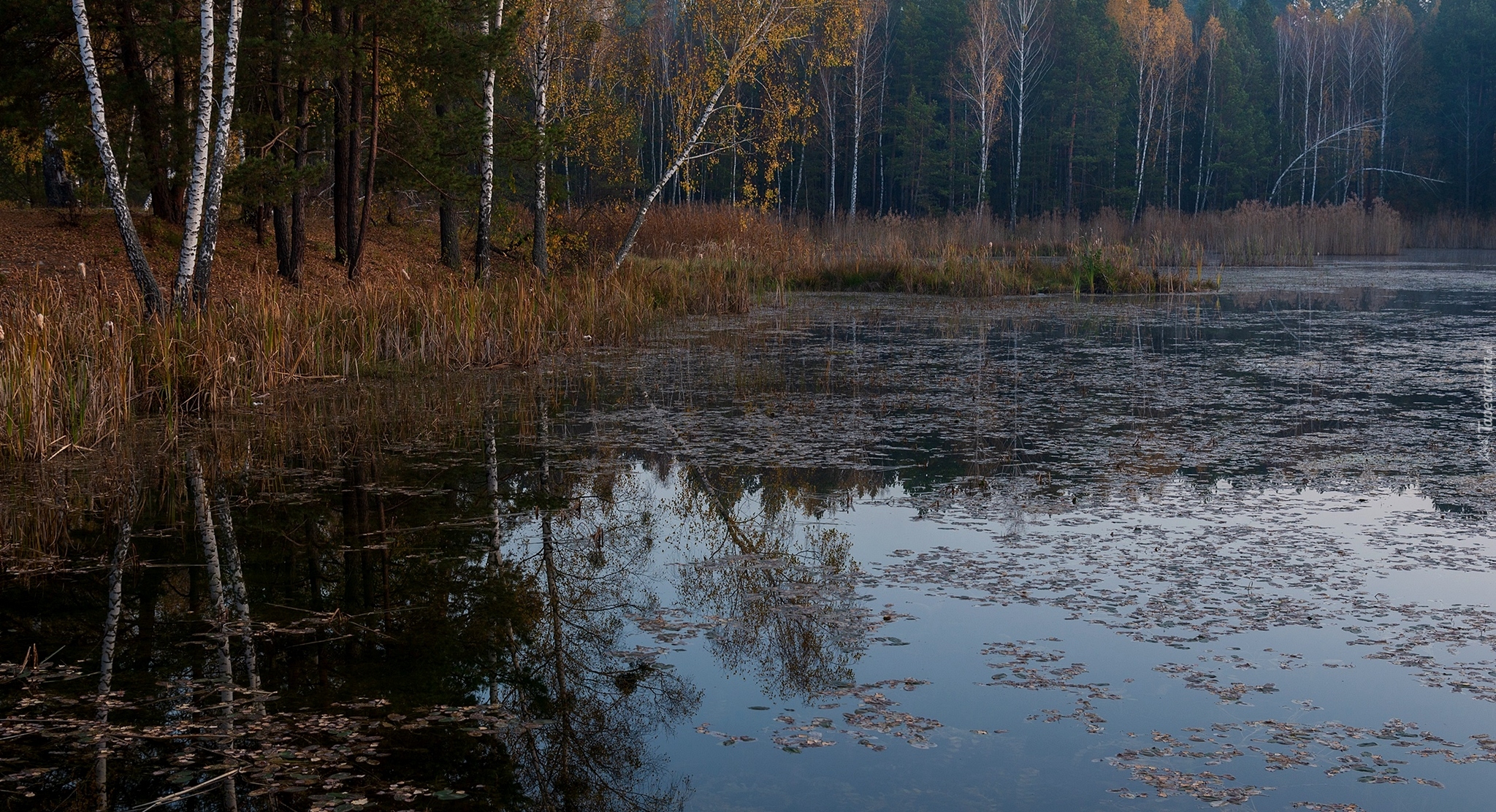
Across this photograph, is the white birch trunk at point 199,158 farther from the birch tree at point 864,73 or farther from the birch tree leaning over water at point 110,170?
the birch tree at point 864,73

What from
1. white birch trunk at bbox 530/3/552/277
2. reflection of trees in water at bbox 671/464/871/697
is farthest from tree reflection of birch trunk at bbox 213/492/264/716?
white birch trunk at bbox 530/3/552/277

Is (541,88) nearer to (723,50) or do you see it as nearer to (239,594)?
(723,50)

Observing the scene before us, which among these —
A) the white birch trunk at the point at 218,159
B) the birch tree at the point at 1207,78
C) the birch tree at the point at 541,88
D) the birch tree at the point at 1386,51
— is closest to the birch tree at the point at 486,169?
the birch tree at the point at 541,88

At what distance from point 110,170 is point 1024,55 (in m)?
32.5

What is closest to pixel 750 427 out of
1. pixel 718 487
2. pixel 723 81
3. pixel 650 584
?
pixel 718 487

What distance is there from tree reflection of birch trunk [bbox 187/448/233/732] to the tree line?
12.6 feet

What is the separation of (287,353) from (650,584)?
4966mm

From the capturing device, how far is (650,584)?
389 centimetres

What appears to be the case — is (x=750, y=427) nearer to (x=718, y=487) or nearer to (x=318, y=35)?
(x=718, y=487)

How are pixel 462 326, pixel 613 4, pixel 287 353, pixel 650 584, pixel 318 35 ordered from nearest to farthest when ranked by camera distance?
pixel 650 584, pixel 287 353, pixel 462 326, pixel 318 35, pixel 613 4

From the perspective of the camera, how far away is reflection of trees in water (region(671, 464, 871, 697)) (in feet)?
10.5

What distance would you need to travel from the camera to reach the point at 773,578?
3930 millimetres

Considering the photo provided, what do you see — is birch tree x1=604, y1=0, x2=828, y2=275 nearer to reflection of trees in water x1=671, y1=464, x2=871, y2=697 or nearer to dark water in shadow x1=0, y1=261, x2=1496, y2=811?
dark water in shadow x1=0, y1=261, x2=1496, y2=811

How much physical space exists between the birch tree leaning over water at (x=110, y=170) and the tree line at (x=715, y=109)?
32 mm
